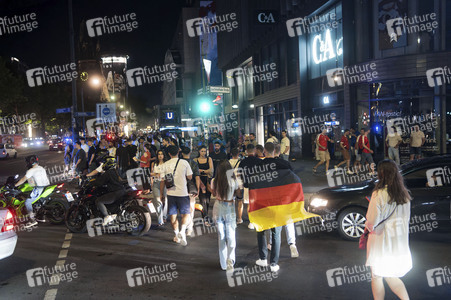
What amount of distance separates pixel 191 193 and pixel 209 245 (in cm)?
105

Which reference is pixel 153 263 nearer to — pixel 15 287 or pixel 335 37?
pixel 15 287

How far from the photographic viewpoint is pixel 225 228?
611 cm

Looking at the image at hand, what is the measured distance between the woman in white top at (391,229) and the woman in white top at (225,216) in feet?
7.53

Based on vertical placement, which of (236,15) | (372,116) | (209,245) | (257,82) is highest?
(236,15)

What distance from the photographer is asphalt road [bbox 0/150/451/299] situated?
5328mm

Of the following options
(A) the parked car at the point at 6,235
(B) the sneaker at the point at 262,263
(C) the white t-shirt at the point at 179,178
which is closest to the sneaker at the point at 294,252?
(B) the sneaker at the point at 262,263

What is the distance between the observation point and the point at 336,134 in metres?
21.1

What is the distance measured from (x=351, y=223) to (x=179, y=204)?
3.07m

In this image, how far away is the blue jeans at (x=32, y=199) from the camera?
9578mm

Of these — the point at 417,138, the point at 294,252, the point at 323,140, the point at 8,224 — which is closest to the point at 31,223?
the point at 8,224

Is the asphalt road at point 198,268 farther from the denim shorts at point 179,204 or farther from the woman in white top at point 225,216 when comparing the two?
the denim shorts at point 179,204

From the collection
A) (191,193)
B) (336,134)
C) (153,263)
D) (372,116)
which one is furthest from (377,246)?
(336,134)

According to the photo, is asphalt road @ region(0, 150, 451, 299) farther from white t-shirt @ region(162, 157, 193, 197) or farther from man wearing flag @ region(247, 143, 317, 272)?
white t-shirt @ region(162, 157, 193, 197)

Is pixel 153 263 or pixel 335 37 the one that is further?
pixel 335 37
